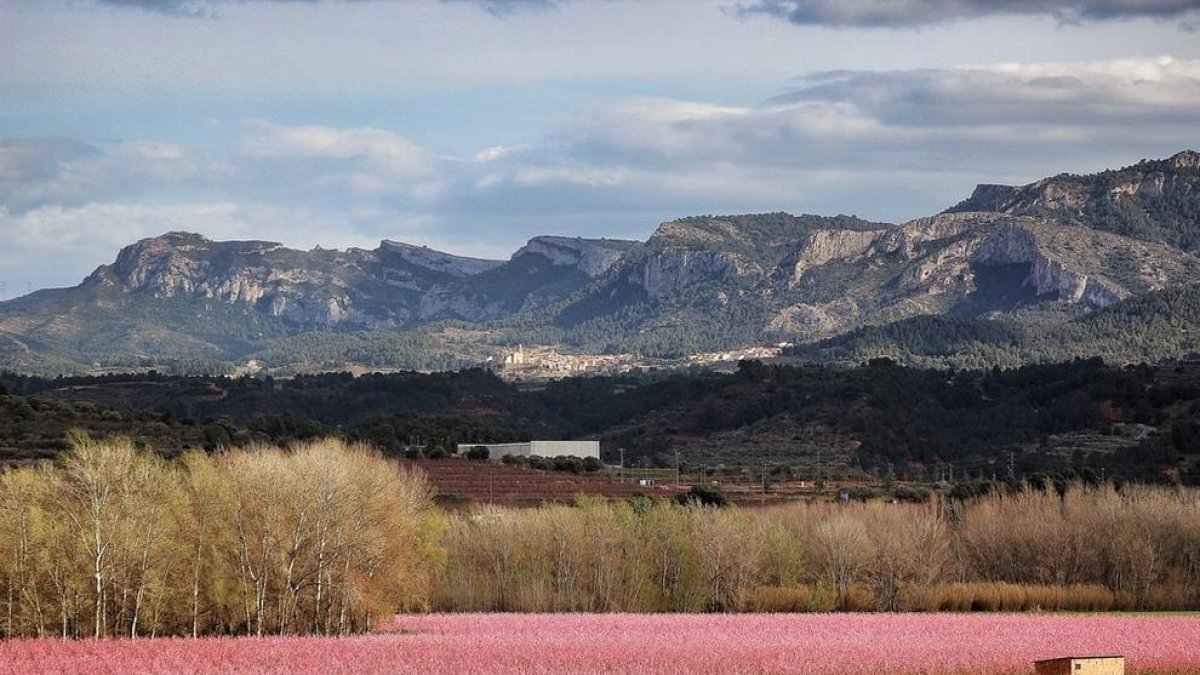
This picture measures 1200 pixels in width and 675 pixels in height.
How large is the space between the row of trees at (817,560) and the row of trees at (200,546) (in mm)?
16249

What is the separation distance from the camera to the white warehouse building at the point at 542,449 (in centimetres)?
16600

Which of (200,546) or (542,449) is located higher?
(200,546)

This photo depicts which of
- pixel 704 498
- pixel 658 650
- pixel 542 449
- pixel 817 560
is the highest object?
pixel 542 449

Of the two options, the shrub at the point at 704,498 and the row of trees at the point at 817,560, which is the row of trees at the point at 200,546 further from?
the shrub at the point at 704,498

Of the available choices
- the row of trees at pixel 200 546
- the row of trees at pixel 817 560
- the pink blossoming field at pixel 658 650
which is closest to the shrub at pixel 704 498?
the row of trees at pixel 817 560

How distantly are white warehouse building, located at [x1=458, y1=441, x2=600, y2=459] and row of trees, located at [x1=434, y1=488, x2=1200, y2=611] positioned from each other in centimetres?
6540

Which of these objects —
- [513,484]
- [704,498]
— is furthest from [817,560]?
[513,484]

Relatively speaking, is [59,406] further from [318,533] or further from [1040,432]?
[1040,432]

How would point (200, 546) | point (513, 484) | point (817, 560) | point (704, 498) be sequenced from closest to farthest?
1. point (200, 546)
2. point (817, 560)
3. point (704, 498)
4. point (513, 484)

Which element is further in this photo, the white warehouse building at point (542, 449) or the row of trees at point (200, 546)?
the white warehouse building at point (542, 449)

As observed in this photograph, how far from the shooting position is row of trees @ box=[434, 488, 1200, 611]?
295 ft

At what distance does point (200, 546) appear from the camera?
222ft

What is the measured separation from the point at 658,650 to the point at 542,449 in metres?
110

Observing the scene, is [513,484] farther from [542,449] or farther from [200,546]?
[200,546]
